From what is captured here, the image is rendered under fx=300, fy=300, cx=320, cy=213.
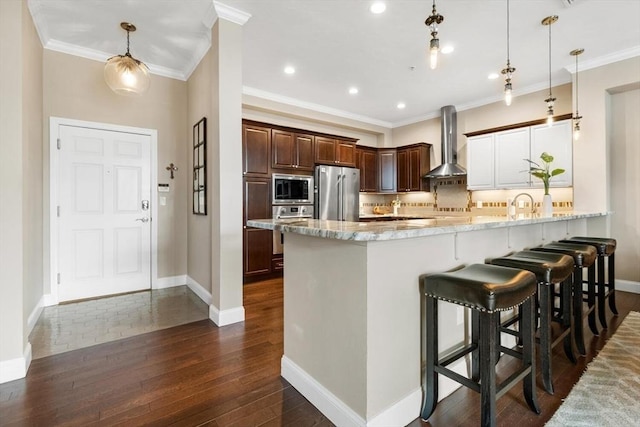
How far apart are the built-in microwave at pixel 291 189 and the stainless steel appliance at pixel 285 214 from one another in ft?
0.27

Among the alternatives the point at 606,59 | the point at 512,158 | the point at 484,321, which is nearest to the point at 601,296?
the point at 484,321

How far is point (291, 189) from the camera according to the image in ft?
15.9

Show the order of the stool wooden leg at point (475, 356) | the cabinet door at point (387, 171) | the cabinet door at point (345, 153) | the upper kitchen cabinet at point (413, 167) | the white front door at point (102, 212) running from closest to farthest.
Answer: the stool wooden leg at point (475, 356)
the white front door at point (102, 212)
the cabinet door at point (345, 153)
the upper kitchen cabinet at point (413, 167)
the cabinet door at point (387, 171)

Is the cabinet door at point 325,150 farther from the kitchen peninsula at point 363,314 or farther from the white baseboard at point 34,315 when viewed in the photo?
the white baseboard at point 34,315

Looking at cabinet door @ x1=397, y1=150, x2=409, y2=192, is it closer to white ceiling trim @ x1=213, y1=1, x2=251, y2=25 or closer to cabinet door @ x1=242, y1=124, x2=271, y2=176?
cabinet door @ x1=242, y1=124, x2=271, y2=176

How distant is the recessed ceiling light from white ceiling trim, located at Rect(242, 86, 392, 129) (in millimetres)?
2519

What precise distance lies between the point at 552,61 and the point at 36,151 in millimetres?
5909

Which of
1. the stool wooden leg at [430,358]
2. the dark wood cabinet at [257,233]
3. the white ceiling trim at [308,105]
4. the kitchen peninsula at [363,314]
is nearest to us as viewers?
the kitchen peninsula at [363,314]

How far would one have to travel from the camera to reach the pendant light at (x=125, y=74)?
2.92 metres

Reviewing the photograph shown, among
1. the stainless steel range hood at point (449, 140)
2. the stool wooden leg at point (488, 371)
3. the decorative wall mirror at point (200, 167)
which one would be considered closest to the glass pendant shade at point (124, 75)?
the decorative wall mirror at point (200, 167)

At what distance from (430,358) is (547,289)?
2.81 feet

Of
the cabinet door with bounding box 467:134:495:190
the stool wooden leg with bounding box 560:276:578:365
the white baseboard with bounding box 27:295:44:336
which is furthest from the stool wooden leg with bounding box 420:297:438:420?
the cabinet door with bounding box 467:134:495:190

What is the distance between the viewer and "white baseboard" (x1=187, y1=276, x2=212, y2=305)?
337 cm

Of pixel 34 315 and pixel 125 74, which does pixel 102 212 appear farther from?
pixel 125 74
